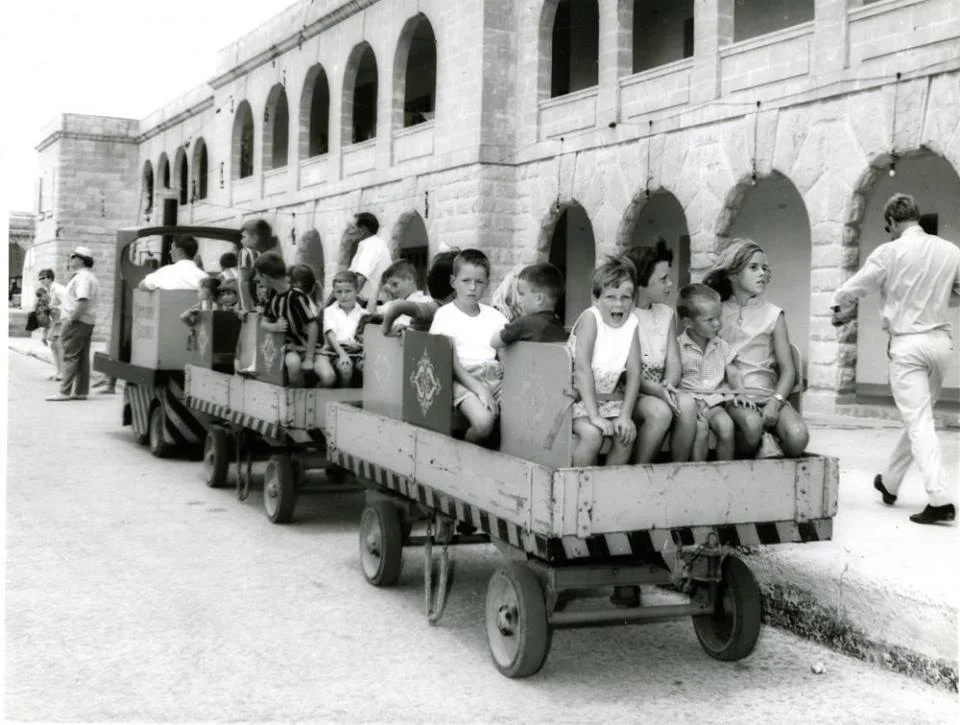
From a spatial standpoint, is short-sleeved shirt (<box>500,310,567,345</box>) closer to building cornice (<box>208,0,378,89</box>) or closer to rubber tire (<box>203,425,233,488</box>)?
rubber tire (<box>203,425,233,488</box>)

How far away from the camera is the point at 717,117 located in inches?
580

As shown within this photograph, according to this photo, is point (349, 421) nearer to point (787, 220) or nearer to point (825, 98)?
point (825, 98)

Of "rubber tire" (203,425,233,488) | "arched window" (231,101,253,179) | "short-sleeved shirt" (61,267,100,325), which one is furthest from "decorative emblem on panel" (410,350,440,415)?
"arched window" (231,101,253,179)

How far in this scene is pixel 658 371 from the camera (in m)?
5.41

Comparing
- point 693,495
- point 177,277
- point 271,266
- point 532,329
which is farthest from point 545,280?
point 177,277

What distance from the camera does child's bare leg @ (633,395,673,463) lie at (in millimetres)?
4805

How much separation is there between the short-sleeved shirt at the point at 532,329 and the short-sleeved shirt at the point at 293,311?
3.45 m

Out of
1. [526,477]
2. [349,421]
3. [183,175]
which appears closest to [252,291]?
[349,421]

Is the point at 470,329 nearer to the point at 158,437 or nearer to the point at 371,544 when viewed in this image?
the point at 371,544

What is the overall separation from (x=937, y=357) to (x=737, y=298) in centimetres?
161

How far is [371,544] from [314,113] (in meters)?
25.3

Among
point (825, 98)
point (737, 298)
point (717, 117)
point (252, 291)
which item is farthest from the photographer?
point (717, 117)

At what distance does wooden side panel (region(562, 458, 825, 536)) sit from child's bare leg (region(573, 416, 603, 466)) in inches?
7.8

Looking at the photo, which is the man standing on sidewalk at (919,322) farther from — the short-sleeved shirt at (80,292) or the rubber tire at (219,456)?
the short-sleeved shirt at (80,292)
